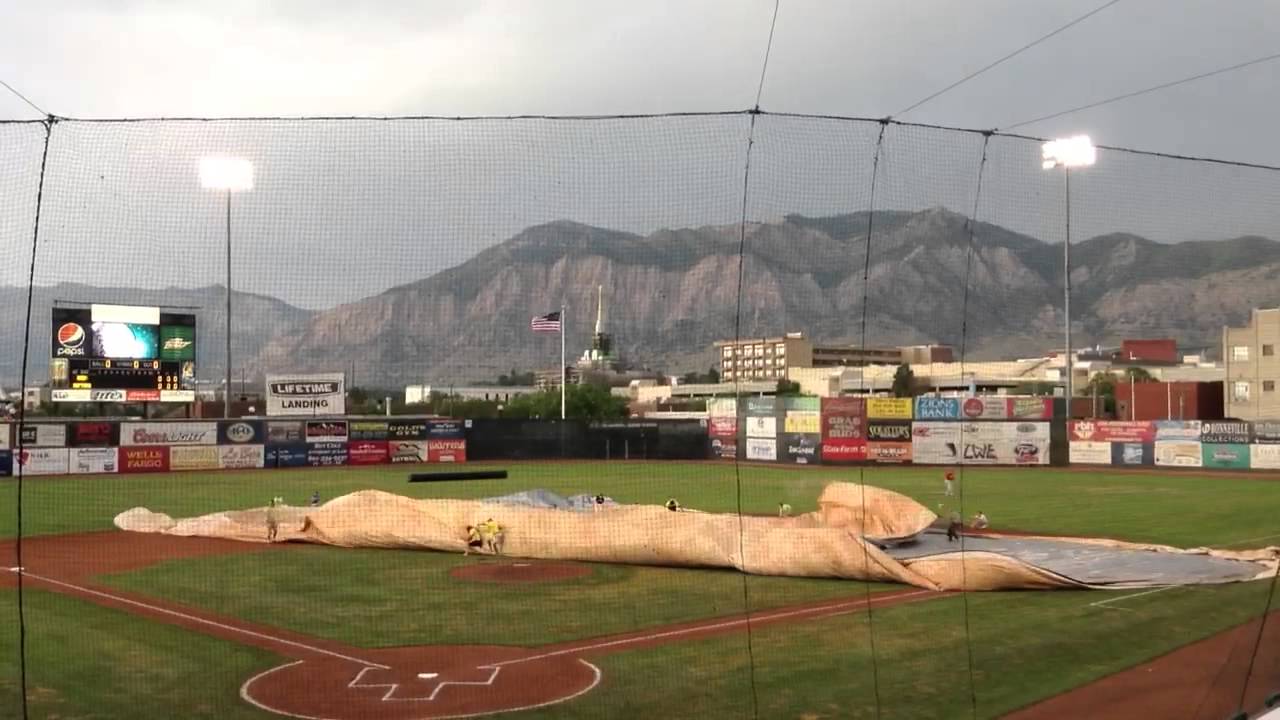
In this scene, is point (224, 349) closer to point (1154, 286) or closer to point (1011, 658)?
point (1011, 658)

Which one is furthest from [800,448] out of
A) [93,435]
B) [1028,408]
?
[93,435]

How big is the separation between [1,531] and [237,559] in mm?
7847

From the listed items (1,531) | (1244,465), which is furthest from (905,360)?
(1,531)

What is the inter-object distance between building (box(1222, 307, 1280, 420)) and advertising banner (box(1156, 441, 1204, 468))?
5.12 feet

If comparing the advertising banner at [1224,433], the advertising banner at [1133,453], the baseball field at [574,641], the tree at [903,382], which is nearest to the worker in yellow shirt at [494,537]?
the baseball field at [574,641]

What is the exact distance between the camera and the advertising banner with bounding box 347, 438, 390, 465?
3934 cm

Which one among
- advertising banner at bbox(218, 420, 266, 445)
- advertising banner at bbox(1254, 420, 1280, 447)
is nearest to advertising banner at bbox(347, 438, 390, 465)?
advertising banner at bbox(218, 420, 266, 445)

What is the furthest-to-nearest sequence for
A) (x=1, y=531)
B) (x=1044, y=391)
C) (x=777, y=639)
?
(x=1044, y=391) → (x=1, y=531) → (x=777, y=639)

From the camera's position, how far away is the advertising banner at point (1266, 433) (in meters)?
32.2

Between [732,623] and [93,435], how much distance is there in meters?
28.7

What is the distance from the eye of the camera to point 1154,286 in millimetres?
11258

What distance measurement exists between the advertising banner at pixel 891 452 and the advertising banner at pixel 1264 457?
10.7 metres

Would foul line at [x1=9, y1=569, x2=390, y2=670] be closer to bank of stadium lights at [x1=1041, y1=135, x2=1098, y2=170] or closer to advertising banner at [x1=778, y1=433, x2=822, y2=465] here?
bank of stadium lights at [x1=1041, y1=135, x2=1098, y2=170]

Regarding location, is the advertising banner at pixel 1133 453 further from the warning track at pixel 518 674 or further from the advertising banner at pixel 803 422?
the warning track at pixel 518 674
